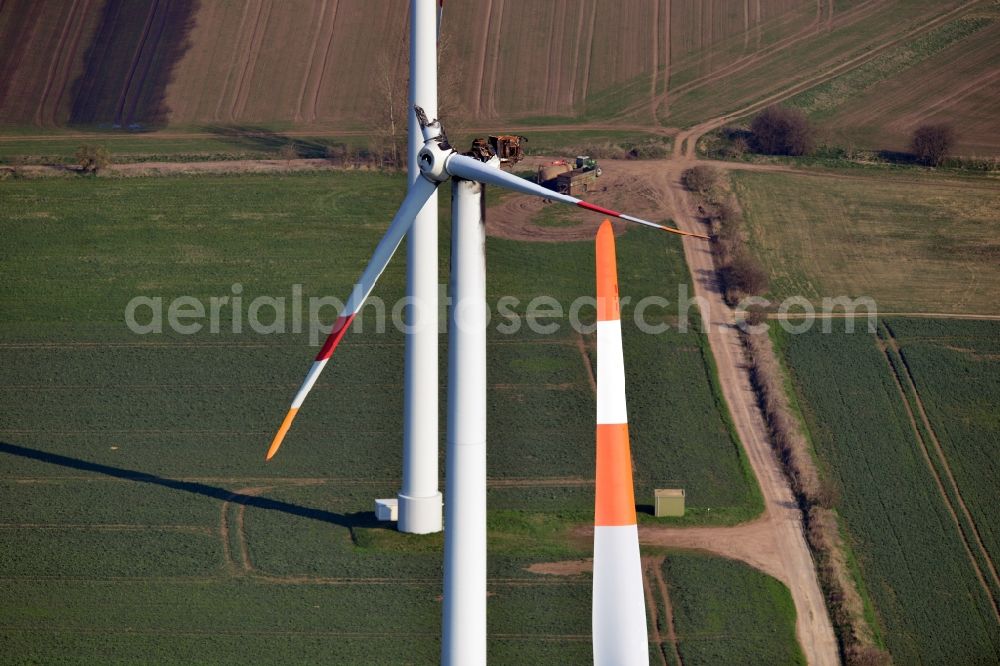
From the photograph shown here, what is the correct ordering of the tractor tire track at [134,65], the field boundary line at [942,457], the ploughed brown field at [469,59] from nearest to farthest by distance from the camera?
the field boundary line at [942,457] → the ploughed brown field at [469,59] → the tractor tire track at [134,65]

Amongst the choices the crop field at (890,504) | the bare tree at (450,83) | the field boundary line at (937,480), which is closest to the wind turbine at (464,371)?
the crop field at (890,504)

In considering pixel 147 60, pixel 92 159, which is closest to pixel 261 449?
pixel 92 159

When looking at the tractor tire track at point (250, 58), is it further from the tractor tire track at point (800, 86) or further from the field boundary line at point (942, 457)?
the field boundary line at point (942, 457)

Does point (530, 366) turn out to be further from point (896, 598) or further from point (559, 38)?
point (559, 38)

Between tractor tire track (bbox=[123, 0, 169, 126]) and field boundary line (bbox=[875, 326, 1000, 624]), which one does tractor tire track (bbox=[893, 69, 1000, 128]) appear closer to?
field boundary line (bbox=[875, 326, 1000, 624])

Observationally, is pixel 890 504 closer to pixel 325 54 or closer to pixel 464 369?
pixel 464 369

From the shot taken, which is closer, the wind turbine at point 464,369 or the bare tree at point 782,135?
the wind turbine at point 464,369
